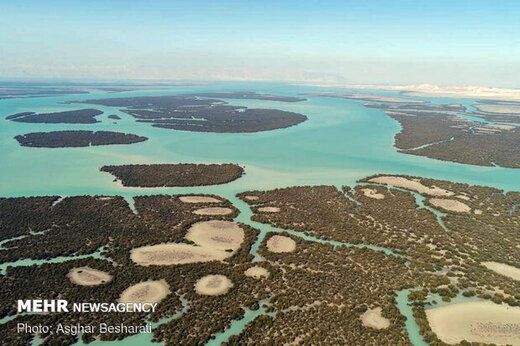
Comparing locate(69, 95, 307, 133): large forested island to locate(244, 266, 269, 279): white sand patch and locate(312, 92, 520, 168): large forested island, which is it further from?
locate(244, 266, 269, 279): white sand patch

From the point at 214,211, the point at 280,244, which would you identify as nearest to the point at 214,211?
the point at 214,211

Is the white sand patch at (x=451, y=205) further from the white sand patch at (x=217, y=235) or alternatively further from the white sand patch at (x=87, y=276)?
the white sand patch at (x=87, y=276)

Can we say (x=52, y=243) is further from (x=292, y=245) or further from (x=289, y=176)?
(x=289, y=176)

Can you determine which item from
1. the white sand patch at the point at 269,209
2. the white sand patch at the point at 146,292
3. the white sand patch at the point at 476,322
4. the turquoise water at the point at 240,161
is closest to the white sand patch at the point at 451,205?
the turquoise water at the point at 240,161

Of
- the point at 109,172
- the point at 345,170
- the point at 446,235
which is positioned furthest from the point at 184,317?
the point at 345,170

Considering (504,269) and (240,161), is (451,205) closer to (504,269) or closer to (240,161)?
(504,269)

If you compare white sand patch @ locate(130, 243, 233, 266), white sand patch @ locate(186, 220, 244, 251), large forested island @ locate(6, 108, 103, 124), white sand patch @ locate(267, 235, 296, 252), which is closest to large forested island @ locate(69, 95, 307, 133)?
large forested island @ locate(6, 108, 103, 124)
